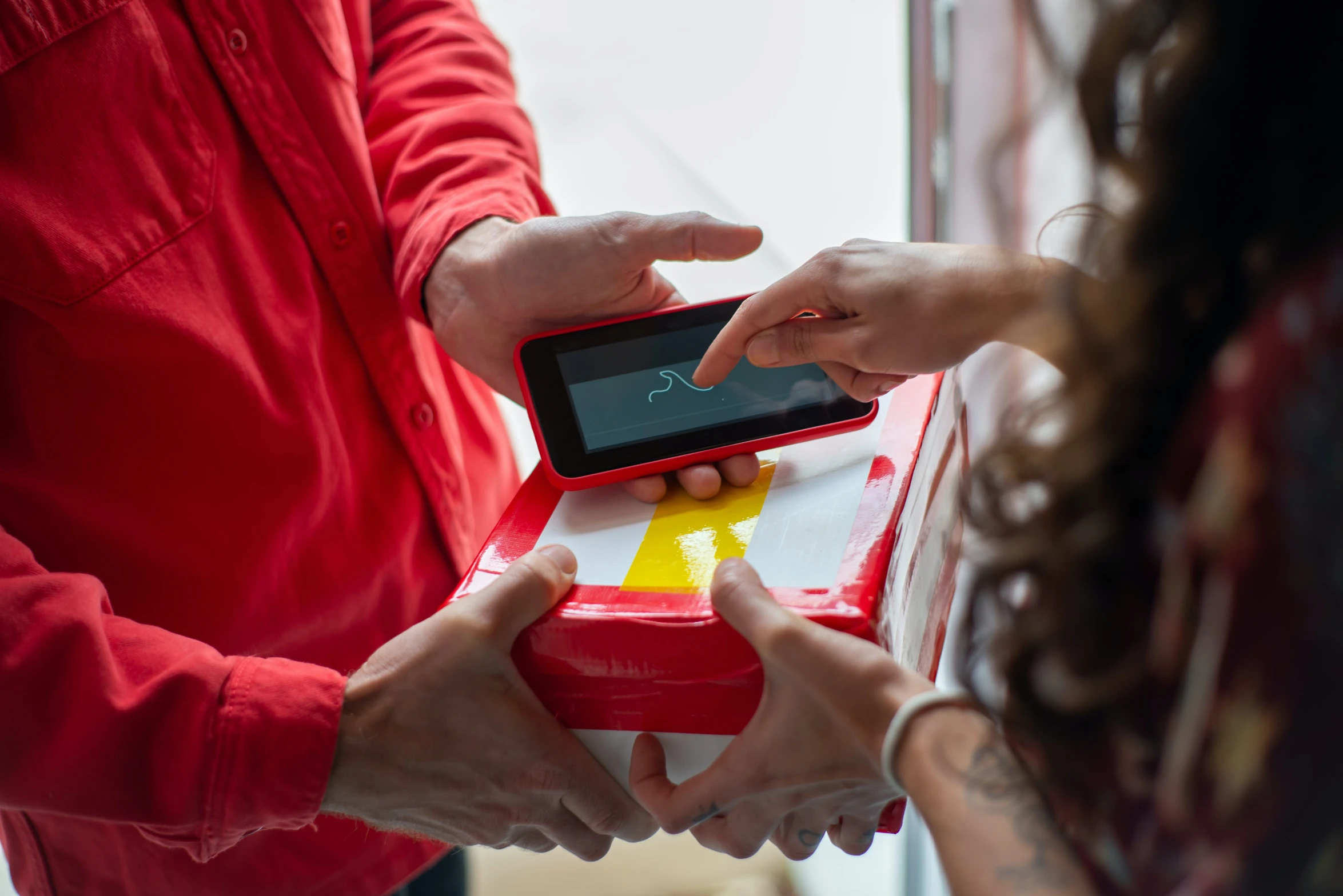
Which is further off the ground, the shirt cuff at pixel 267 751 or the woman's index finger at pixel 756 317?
the woman's index finger at pixel 756 317

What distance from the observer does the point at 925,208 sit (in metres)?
1.26

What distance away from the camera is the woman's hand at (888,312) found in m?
0.59

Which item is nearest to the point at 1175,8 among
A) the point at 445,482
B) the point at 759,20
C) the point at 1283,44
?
the point at 1283,44

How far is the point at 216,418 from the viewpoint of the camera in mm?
581

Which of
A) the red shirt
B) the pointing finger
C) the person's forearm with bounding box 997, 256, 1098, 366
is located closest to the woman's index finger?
the pointing finger

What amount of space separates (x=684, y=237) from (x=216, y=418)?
34 centimetres

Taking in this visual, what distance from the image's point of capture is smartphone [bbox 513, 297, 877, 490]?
0.59 m

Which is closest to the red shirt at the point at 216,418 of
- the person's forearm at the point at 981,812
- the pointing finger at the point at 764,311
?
the pointing finger at the point at 764,311

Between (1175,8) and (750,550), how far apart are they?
13.1 inches

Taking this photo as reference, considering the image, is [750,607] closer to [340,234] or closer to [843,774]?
[843,774]

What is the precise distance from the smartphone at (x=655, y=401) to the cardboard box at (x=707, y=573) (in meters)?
0.02

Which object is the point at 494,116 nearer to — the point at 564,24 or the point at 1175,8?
the point at 1175,8

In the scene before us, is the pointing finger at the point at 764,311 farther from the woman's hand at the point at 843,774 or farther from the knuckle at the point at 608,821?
the knuckle at the point at 608,821

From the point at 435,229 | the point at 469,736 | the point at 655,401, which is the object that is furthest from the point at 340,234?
the point at 469,736
